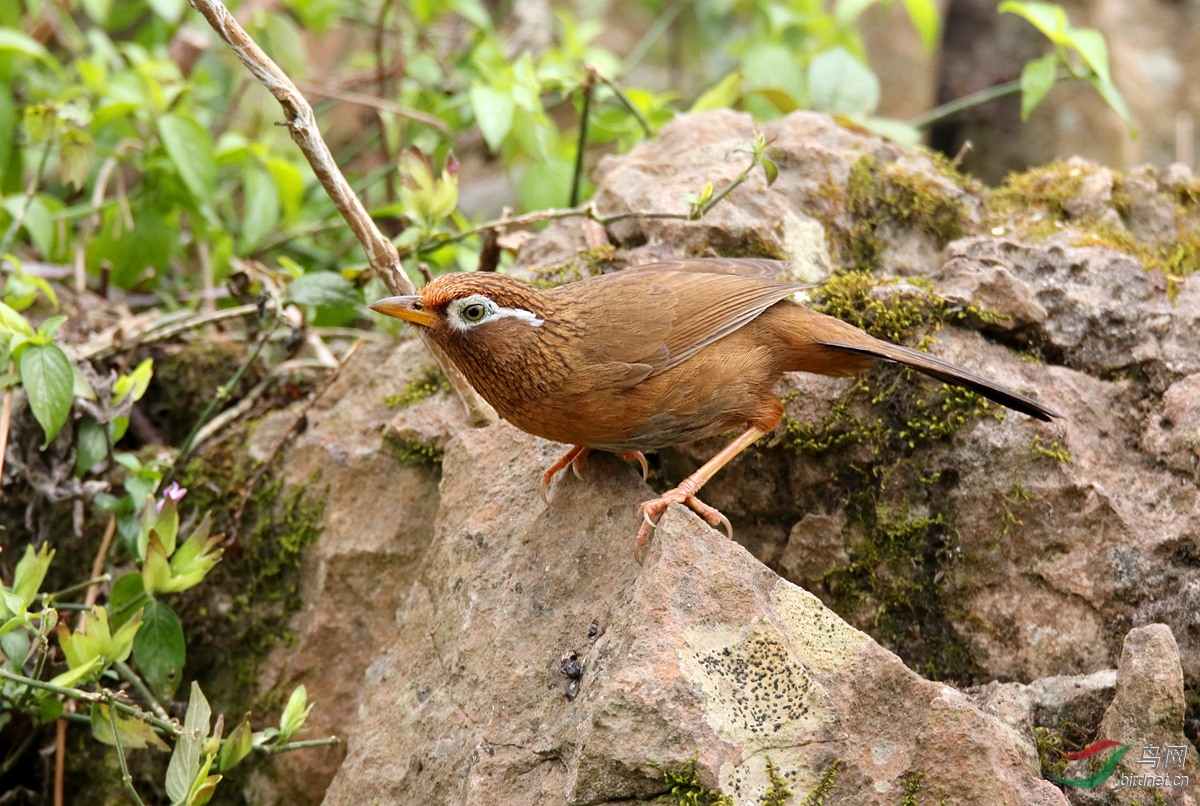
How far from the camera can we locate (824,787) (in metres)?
2.90

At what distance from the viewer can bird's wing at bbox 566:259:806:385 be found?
3.68m

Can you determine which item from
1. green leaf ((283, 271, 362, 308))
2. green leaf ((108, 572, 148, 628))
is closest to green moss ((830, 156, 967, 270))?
green leaf ((283, 271, 362, 308))

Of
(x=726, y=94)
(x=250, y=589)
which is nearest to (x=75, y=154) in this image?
(x=250, y=589)

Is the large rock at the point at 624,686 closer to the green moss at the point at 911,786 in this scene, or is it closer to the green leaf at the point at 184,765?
the green moss at the point at 911,786

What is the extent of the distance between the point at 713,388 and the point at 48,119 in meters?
3.10

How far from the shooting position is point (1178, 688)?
9.99 ft

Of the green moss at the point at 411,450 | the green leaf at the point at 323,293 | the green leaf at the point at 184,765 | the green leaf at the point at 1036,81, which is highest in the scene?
the green leaf at the point at 1036,81

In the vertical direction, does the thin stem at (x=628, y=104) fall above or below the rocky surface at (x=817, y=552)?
above

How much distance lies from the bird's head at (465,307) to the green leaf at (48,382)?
1199mm

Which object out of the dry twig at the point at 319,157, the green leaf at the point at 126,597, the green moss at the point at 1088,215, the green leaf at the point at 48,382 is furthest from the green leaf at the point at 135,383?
the green moss at the point at 1088,215

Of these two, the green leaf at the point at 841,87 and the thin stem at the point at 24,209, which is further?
the green leaf at the point at 841,87

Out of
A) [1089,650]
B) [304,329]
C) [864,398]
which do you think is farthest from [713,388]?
[304,329]

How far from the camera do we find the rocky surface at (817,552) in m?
2.98

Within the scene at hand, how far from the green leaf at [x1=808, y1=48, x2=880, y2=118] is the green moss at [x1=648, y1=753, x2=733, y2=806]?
12.1ft
